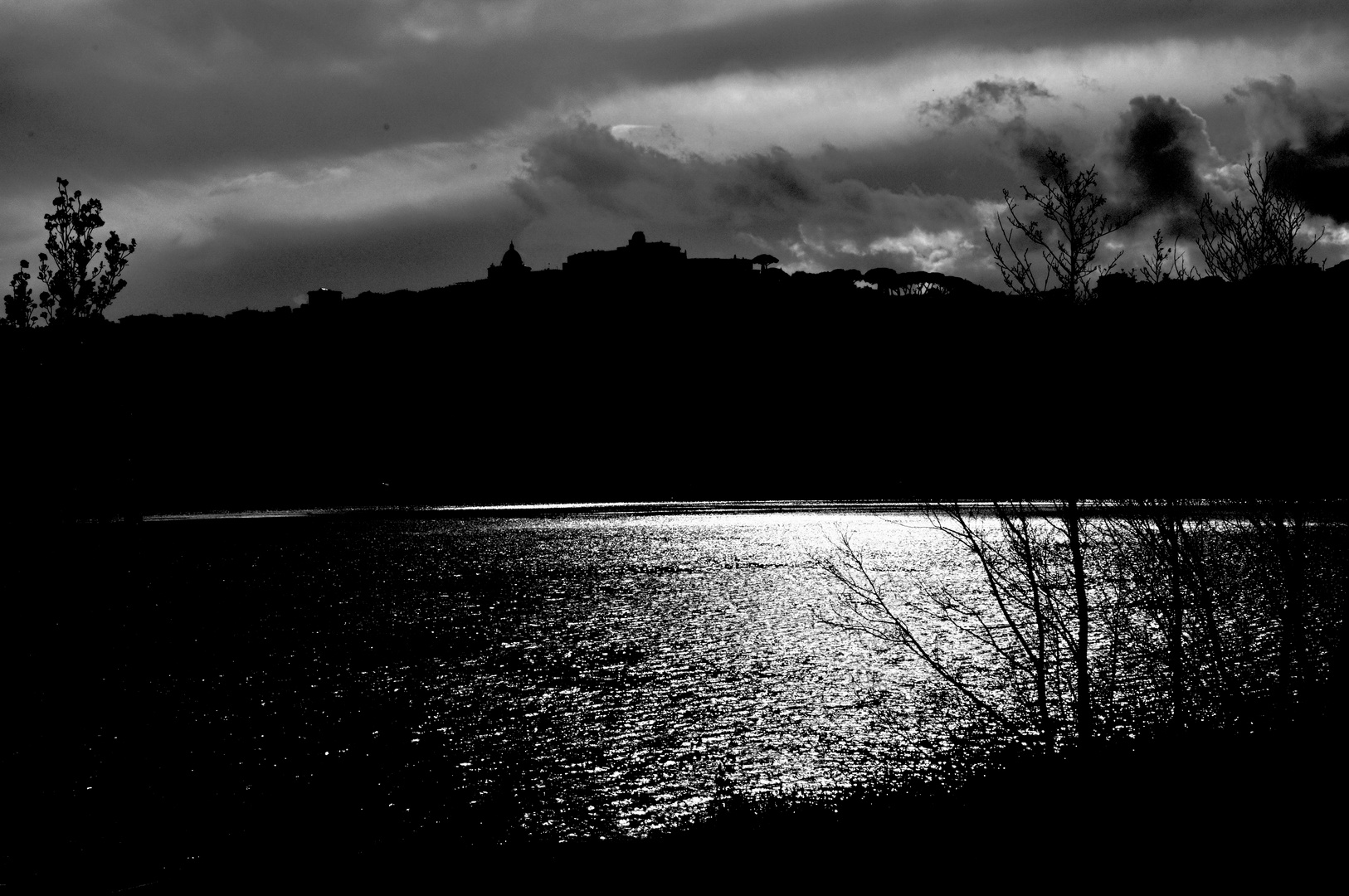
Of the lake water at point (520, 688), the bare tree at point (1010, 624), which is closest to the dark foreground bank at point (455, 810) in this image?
the lake water at point (520, 688)

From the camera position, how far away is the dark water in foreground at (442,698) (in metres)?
22.2

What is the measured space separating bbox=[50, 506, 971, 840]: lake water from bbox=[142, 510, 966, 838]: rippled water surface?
117 millimetres

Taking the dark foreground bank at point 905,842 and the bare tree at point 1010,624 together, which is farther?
the bare tree at point 1010,624

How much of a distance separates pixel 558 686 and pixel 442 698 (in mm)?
4171

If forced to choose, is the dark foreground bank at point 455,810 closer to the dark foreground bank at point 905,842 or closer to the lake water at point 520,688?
the dark foreground bank at point 905,842

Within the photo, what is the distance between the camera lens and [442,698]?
3469cm

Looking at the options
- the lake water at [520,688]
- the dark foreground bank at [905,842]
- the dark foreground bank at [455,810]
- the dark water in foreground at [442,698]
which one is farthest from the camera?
the lake water at [520,688]

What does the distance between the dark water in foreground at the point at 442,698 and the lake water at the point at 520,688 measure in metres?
0.12

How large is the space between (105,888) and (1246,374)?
2045cm

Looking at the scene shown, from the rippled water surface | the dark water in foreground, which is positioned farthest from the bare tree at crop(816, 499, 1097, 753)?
the rippled water surface

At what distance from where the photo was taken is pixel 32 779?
23.8 meters

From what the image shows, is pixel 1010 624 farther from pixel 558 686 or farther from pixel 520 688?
pixel 520 688

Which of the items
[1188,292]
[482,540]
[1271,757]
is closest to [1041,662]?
[1271,757]

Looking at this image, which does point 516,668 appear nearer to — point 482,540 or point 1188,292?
point 1188,292
